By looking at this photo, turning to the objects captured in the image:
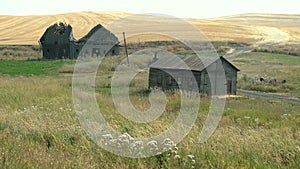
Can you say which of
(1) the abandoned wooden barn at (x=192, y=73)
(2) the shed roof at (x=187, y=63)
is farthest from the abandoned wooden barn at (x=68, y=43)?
(1) the abandoned wooden barn at (x=192, y=73)

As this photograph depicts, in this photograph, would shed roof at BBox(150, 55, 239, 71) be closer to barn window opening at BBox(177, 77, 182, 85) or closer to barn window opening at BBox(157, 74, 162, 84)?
barn window opening at BBox(157, 74, 162, 84)

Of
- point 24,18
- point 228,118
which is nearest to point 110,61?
point 228,118

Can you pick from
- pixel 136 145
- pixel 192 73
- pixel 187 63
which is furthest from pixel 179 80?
pixel 136 145

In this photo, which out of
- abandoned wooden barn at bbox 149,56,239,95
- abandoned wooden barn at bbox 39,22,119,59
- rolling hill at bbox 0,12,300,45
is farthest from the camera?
rolling hill at bbox 0,12,300,45

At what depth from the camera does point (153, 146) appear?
6590mm

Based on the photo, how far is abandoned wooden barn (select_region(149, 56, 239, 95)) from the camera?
24641 millimetres

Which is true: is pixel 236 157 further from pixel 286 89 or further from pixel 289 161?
pixel 286 89

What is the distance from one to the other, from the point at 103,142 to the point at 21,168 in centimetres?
184

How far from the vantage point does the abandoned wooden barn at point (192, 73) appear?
80.8 ft

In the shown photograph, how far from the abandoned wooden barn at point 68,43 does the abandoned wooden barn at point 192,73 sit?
109ft

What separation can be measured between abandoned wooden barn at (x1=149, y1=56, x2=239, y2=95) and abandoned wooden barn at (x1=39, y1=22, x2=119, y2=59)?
33121mm

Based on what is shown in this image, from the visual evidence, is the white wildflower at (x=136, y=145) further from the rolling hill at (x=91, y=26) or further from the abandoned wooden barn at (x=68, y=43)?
the rolling hill at (x=91, y=26)

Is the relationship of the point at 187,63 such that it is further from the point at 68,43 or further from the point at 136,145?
the point at 68,43

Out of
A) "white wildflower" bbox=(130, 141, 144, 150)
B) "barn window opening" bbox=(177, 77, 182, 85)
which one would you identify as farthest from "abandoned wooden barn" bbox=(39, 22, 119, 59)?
"white wildflower" bbox=(130, 141, 144, 150)
